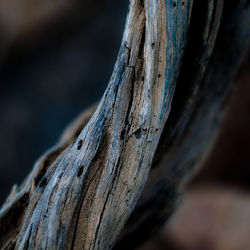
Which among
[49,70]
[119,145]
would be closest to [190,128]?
[119,145]

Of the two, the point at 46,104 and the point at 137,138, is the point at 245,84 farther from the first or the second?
the point at 137,138

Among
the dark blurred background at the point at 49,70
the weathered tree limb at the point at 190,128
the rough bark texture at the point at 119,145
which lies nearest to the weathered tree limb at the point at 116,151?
the rough bark texture at the point at 119,145

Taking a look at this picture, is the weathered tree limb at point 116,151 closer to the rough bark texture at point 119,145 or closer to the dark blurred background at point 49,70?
the rough bark texture at point 119,145

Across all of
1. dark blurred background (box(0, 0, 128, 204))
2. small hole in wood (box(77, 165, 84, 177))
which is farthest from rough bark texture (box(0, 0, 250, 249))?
dark blurred background (box(0, 0, 128, 204))

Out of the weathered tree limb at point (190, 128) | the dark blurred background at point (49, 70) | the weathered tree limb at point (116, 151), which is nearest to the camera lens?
the weathered tree limb at point (116, 151)

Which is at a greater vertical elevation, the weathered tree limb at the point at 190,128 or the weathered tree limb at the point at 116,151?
the weathered tree limb at the point at 116,151

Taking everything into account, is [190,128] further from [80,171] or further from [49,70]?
[49,70]

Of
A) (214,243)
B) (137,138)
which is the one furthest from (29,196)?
(214,243)

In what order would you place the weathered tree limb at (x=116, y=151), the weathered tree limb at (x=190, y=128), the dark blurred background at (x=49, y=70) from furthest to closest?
the dark blurred background at (x=49, y=70)
the weathered tree limb at (x=190, y=128)
the weathered tree limb at (x=116, y=151)

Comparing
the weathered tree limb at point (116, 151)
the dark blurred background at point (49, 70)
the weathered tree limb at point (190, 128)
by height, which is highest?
the dark blurred background at point (49, 70)

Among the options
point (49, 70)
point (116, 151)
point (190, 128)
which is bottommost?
point (190, 128)

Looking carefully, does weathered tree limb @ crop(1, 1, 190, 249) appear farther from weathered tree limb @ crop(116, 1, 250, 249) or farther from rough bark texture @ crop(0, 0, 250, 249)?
weathered tree limb @ crop(116, 1, 250, 249)

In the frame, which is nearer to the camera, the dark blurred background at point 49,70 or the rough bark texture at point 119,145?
the rough bark texture at point 119,145
